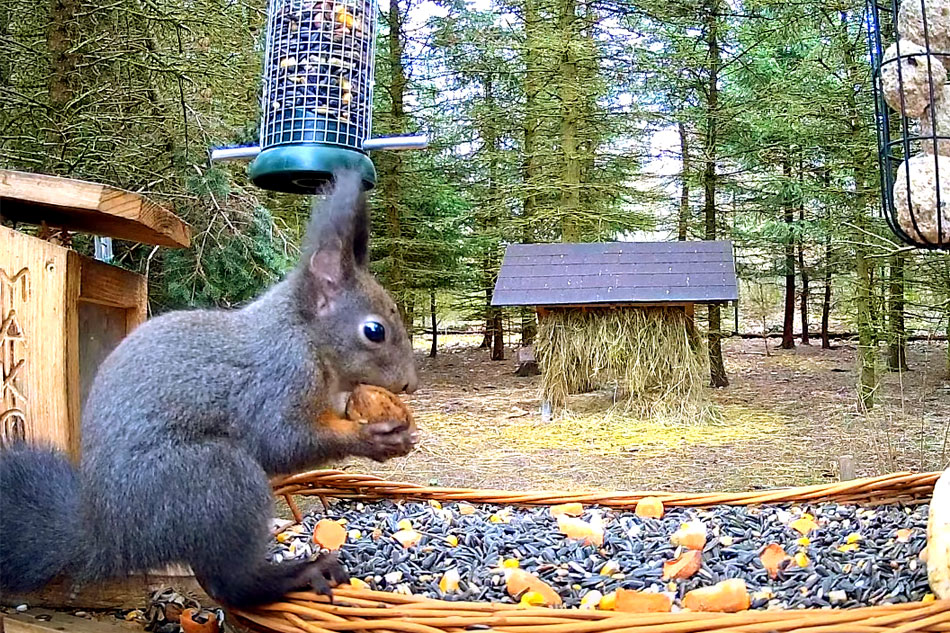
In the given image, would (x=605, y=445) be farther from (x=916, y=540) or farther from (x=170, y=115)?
(x=916, y=540)

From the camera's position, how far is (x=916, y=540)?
1.07 m

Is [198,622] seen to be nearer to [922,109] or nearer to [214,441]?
[214,441]

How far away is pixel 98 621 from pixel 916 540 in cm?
98

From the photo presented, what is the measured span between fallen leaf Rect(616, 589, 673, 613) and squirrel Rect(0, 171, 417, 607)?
0.29 metres

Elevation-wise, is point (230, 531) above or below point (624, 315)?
below

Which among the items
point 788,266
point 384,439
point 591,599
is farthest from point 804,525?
point 788,266

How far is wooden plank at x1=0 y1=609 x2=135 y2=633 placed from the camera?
89cm

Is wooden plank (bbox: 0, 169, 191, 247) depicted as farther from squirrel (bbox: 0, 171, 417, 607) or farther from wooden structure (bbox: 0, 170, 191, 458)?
squirrel (bbox: 0, 171, 417, 607)

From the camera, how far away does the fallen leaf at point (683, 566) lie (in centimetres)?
103

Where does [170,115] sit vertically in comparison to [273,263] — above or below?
above

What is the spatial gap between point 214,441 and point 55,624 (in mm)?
258

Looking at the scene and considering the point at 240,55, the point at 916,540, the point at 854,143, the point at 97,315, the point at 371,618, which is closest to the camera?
the point at 371,618

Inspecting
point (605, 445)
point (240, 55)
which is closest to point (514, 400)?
point (605, 445)

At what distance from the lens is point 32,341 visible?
102 centimetres
